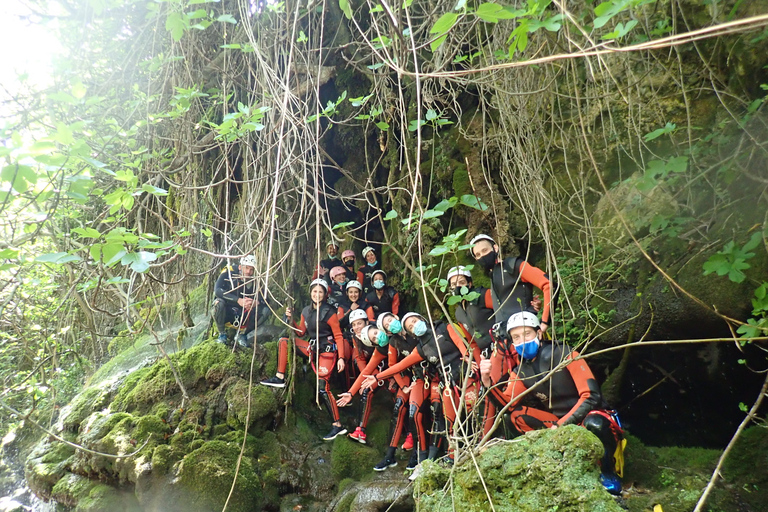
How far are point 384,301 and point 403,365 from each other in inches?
52.7

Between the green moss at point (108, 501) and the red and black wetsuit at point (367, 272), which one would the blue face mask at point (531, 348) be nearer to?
the red and black wetsuit at point (367, 272)

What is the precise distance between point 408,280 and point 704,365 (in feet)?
11.5

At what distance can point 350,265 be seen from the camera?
6.86 metres

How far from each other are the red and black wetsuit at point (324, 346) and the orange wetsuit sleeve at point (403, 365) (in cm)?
76

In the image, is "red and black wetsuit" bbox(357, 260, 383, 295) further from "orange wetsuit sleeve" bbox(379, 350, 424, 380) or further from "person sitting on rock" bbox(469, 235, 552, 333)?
"person sitting on rock" bbox(469, 235, 552, 333)

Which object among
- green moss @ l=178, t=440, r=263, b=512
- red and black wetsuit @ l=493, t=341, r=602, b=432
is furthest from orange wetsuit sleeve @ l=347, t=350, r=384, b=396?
red and black wetsuit @ l=493, t=341, r=602, b=432

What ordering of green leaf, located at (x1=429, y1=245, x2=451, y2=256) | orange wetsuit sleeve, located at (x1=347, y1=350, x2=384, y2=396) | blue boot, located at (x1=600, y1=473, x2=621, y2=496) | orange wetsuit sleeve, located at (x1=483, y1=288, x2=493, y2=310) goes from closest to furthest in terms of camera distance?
green leaf, located at (x1=429, y1=245, x2=451, y2=256) → blue boot, located at (x1=600, y1=473, x2=621, y2=496) → orange wetsuit sleeve, located at (x1=483, y1=288, x2=493, y2=310) → orange wetsuit sleeve, located at (x1=347, y1=350, x2=384, y2=396)

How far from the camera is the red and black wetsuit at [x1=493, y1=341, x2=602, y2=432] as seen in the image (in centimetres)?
306

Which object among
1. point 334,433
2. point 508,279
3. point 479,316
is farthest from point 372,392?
point 508,279

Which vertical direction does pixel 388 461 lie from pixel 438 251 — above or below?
below

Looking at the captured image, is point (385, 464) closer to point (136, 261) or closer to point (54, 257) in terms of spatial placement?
point (136, 261)

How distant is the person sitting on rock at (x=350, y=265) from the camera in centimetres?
651

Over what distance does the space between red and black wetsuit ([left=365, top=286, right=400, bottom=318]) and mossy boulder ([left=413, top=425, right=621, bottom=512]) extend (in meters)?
3.56

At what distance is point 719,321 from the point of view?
10.5 feet
